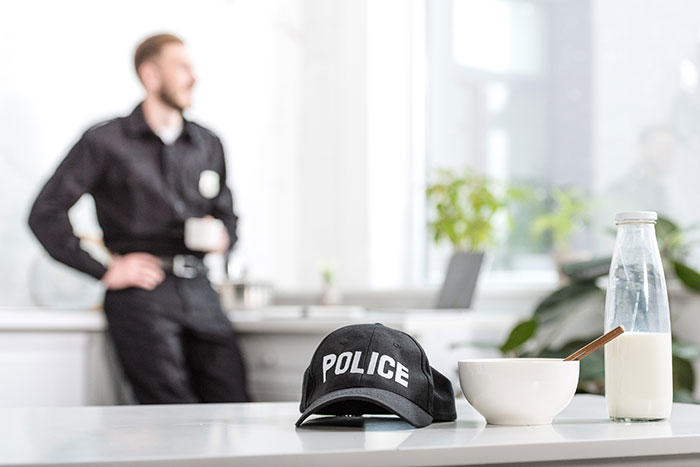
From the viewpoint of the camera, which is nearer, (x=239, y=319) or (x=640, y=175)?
(x=239, y=319)

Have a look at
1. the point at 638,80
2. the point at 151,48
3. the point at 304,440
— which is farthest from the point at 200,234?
the point at 304,440

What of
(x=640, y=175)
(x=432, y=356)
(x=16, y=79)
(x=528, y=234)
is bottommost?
(x=432, y=356)

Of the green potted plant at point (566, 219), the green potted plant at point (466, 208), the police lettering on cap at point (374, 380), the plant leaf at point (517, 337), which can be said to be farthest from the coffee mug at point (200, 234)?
the police lettering on cap at point (374, 380)

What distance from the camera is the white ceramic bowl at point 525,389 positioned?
93 cm

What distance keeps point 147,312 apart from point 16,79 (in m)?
0.84

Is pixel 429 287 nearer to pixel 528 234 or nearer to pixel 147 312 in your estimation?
pixel 528 234

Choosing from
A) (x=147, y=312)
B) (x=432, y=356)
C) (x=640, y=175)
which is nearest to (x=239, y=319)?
(x=147, y=312)

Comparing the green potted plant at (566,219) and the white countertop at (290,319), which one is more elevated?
the green potted plant at (566,219)

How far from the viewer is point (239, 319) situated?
297cm

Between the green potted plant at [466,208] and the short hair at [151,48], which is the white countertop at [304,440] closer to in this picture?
the short hair at [151,48]

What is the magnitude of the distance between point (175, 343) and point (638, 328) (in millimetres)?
1833

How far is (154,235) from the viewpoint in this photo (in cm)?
270

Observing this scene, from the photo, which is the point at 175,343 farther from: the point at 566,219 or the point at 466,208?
the point at 566,219

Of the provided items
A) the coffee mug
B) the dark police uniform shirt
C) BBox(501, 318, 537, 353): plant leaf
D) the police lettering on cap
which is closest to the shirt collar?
the dark police uniform shirt
